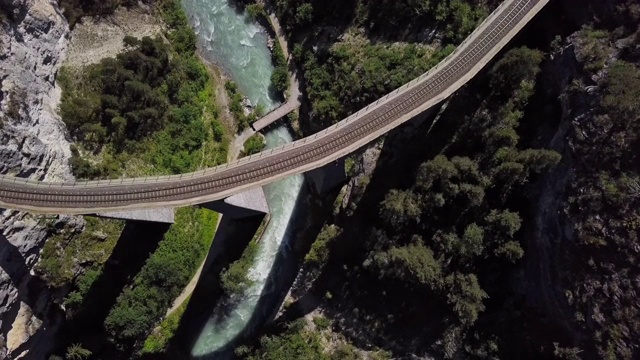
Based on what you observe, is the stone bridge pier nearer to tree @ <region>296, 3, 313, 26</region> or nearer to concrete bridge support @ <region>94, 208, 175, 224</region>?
concrete bridge support @ <region>94, 208, 175, 224</region>

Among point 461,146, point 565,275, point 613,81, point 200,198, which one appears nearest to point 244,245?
point 200,198

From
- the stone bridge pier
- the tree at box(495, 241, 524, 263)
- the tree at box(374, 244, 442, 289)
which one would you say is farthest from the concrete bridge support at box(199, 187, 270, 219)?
the tree at box(495, 241, 524, 263)

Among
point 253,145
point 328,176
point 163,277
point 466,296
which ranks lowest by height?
point 163,277

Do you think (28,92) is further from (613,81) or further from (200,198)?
(613,81)

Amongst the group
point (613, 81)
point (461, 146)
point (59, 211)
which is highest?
point (613, 81)

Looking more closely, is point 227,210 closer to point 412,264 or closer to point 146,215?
point 146,215

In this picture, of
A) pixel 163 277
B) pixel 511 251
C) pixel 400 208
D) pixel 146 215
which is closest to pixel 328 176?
pixel 400 208
